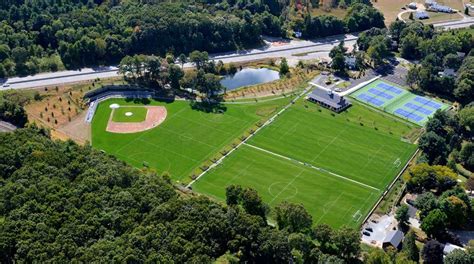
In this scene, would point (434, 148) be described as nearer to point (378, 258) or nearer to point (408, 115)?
point (408, 115)

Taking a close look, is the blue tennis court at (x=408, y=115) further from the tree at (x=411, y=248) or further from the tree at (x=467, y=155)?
the tree at (x=411, y=248)

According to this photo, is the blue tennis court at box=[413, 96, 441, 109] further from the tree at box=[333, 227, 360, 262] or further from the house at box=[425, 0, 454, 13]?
the house at box=[425, 0, 454, 13]

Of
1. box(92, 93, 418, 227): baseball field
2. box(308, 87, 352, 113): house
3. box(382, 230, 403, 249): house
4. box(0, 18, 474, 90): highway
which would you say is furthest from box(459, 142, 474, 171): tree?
box(0, 18, 474, 90): highway

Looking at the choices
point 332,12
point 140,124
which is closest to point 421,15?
point 332,12

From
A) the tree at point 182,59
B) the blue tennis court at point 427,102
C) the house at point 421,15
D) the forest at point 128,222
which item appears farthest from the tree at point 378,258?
the house at point 421,15

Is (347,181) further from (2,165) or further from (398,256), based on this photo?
(2,165)

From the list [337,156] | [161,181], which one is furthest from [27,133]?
[337,156]
